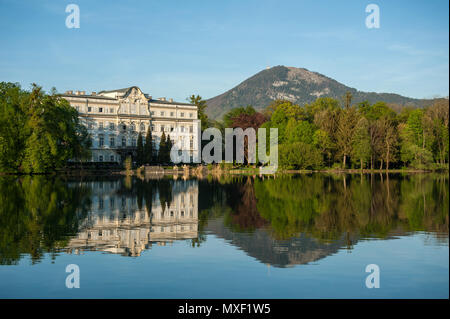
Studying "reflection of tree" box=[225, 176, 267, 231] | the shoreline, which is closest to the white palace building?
the shoreline

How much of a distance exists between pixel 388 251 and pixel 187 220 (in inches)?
294

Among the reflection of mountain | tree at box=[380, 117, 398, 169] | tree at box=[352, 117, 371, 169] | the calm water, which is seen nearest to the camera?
the calm water

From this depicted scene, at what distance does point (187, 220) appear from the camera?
650 inches

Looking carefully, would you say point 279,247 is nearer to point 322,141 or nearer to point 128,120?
point 322,141

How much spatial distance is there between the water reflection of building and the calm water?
4 cm

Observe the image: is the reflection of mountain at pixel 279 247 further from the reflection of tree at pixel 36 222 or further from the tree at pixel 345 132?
the tree at pixel 345 132

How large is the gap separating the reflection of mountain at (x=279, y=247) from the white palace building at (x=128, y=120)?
6285cm

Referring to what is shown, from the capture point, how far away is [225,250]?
11.4 m

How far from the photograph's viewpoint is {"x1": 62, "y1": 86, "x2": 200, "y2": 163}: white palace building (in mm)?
74438

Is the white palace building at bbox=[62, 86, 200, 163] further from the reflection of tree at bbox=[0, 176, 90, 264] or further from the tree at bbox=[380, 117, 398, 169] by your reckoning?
the reflection of tree at bbox=[0, 176, 90, 264]

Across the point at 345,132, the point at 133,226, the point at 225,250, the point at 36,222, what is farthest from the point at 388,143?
the point at 225,250

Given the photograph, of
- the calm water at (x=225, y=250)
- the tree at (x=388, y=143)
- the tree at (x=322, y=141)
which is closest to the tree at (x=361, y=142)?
the tree at (x=388, y=143)
